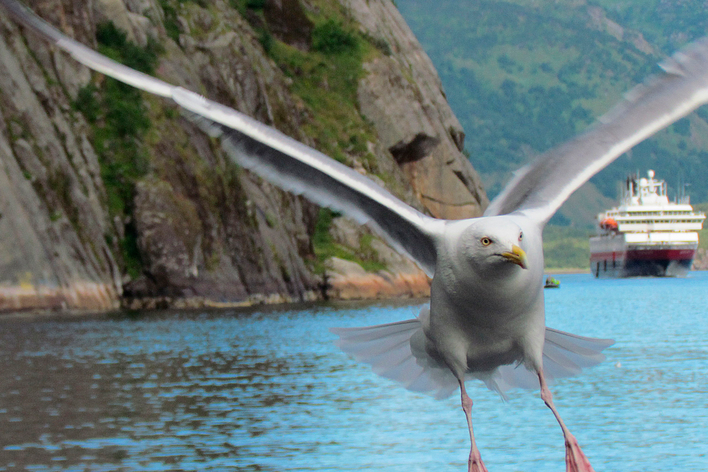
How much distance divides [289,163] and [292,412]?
23.6ft

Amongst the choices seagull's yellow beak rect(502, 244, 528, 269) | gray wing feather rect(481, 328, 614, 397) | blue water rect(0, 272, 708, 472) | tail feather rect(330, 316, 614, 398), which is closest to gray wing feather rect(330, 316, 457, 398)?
tail feather rect(330, 316, 614, 398)

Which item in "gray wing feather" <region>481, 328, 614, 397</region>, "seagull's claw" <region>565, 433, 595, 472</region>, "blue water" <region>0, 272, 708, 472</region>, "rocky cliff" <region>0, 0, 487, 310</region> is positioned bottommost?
"blue water" <region>0, 272, 708, 472</region>

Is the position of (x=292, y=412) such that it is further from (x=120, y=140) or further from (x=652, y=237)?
(x=652, y=237)

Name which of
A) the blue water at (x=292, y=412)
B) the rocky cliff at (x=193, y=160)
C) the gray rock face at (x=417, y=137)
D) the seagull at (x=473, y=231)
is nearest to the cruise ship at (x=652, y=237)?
the gray rock face at (x=417, y=137)

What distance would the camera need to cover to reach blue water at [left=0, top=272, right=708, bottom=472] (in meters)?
12.6

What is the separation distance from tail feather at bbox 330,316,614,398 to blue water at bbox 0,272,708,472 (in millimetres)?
1148

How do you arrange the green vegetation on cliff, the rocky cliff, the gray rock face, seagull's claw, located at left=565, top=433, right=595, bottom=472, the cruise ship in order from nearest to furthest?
seagull's claw, located at left=565, top=433, right=595, bottom=472
the rocky cliff
the green vegetation on cliff
the gray rock face
the cruise ship

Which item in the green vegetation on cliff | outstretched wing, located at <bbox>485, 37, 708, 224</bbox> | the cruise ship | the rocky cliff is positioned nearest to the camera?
outstretched wing, located at <bbox>485, 37, 708, 224</bbox>

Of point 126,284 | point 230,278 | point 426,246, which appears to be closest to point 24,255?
point 126,284

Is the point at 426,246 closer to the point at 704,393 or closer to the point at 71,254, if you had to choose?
the point at 704,393

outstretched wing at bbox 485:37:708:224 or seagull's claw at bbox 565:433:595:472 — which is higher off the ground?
outstretched wing at bbox 485:37:708:224

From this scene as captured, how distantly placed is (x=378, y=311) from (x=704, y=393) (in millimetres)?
26206

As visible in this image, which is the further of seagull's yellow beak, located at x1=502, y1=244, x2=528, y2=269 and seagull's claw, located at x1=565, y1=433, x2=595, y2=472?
seagull's claw, located at x1=565, y1=433, x2=595, y2=472

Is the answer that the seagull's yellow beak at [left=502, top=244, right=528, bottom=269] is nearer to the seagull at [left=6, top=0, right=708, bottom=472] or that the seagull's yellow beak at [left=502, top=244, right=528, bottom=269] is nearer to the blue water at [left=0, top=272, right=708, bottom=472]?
the seagull at [left=6, top=0, right=708, bottom=472]
